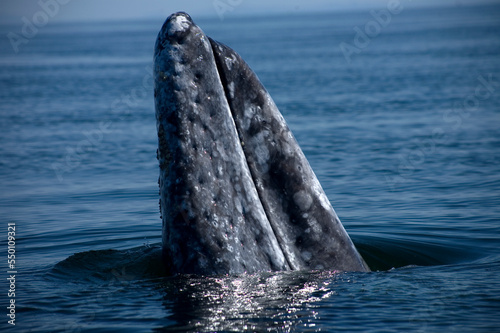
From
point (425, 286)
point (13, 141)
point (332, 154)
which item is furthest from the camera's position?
point (13, 141)

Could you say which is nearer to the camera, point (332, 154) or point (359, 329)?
point (359, 329)

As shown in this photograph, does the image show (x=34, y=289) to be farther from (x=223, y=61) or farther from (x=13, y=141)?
(x=13, y=141)

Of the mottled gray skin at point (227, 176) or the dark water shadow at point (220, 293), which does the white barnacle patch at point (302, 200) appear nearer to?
the mottled gray skin at point (227, 176)

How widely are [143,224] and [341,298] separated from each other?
422 cm

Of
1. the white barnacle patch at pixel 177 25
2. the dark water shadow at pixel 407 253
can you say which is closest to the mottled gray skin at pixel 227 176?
the white barnacle patch at pixel 177 25

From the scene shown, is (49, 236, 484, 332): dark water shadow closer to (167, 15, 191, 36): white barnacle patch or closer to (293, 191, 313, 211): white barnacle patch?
(293, 191, 313, 211): white barnacle patch

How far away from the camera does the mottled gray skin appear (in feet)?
16.4

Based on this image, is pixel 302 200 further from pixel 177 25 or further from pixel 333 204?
pixel 333 204

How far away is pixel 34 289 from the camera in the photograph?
18.6 ft

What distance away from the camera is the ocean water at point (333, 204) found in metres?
4.79

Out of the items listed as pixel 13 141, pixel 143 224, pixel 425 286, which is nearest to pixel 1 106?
pixel 13 141

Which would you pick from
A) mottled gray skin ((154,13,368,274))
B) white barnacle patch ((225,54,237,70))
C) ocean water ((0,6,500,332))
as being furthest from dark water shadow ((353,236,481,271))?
white barnacle patch ((225,54,237,70))

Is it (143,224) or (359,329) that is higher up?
(143,224)

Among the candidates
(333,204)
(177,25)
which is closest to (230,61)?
(177,25)
